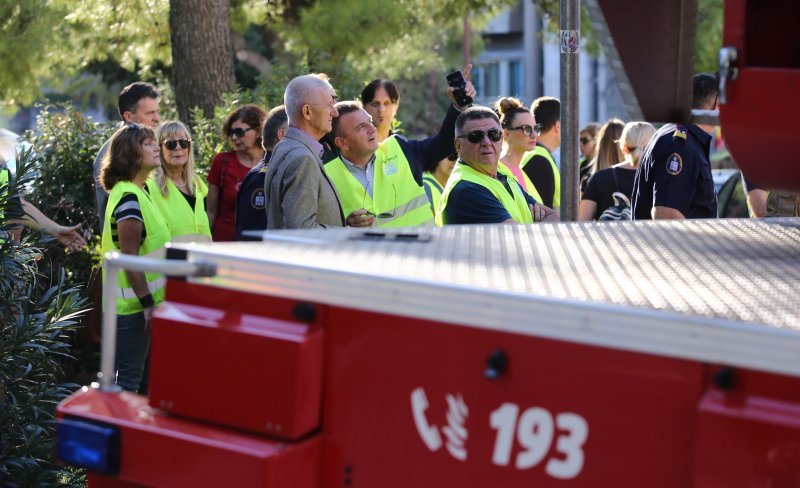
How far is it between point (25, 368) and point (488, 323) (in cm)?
341

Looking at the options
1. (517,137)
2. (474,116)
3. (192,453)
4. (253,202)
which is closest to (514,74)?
(517,137)

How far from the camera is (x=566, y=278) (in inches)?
99.3

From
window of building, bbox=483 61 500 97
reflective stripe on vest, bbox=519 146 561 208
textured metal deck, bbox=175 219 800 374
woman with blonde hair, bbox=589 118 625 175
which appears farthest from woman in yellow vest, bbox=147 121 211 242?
window of building, bbox=483 61 500 97

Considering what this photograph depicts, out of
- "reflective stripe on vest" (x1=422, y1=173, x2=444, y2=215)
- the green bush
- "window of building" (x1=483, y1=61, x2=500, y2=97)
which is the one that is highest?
"window of building" (x1=483, y1=61, x2=500, y2=97)

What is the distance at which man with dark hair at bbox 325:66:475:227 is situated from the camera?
19.4ft

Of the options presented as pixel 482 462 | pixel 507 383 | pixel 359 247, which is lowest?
pixel 482 462

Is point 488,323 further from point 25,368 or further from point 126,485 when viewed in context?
point 25,368

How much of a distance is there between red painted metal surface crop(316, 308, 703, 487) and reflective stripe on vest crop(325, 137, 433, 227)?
340cm

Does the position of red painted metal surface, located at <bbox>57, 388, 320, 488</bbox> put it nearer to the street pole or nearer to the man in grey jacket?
the man in grey jacket

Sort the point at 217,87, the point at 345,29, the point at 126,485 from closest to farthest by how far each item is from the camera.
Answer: the point at 126,485 < the point at 217,87 < the point at 345,29

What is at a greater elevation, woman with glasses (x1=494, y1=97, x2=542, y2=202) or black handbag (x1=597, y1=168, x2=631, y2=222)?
woman with glasses (x1=494, y1=97, x2=542, y2=202)

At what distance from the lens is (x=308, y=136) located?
5383mm

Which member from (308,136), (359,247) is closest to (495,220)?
(308,136)

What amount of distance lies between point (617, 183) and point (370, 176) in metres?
2.28
